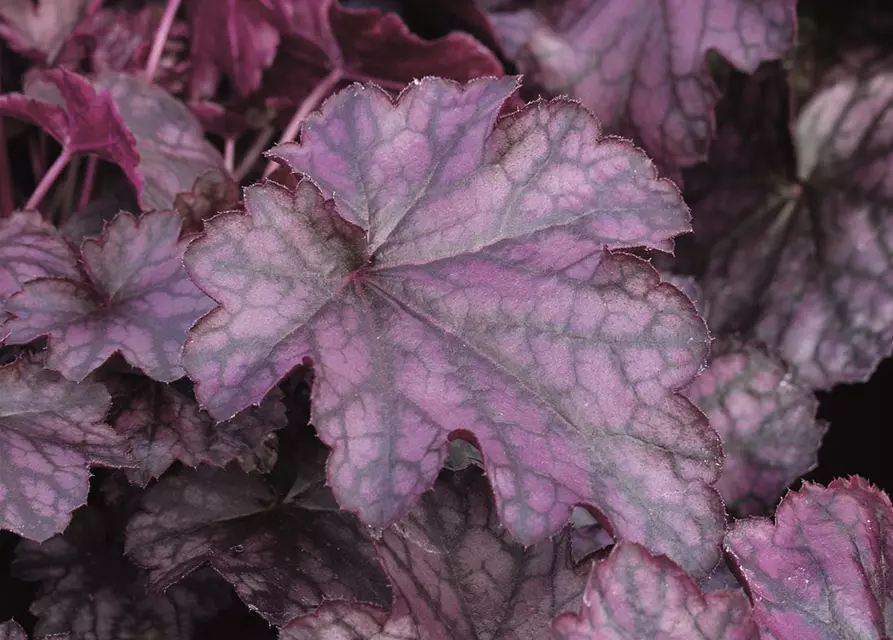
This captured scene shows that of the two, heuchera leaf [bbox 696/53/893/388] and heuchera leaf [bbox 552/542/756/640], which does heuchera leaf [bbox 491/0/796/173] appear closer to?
heuchera leaf [bbox 696/53/893/388]

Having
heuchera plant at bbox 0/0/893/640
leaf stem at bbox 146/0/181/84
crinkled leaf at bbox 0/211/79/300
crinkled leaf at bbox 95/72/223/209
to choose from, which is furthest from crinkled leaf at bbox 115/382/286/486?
leaf stem at bbox 146/0/181/84

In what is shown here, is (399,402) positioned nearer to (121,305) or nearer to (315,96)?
(121,305)

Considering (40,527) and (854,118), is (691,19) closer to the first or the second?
(854,118)

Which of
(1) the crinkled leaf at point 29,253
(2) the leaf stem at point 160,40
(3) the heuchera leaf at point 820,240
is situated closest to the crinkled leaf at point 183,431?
(1) the crinkled leaf at point 29,253

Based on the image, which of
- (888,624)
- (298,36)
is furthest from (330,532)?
(298,36)

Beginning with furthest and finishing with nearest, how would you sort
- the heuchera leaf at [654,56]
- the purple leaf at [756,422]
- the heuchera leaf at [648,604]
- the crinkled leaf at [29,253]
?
the heuchera leaf at [654,56] < the purple leaf at [756,422] < the crinkled leaf at [29,253] < the heuchera leaf at [648,604]

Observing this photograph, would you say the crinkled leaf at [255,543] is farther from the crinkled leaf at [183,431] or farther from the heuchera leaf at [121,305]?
the heuchera leaf at [121,305]

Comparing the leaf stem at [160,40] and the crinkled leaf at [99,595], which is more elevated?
the leaf stem at [160,40]

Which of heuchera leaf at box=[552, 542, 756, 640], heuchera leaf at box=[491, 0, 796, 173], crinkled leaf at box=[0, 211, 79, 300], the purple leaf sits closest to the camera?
heuchera leaf at box=[552, 542, 756, 640]
